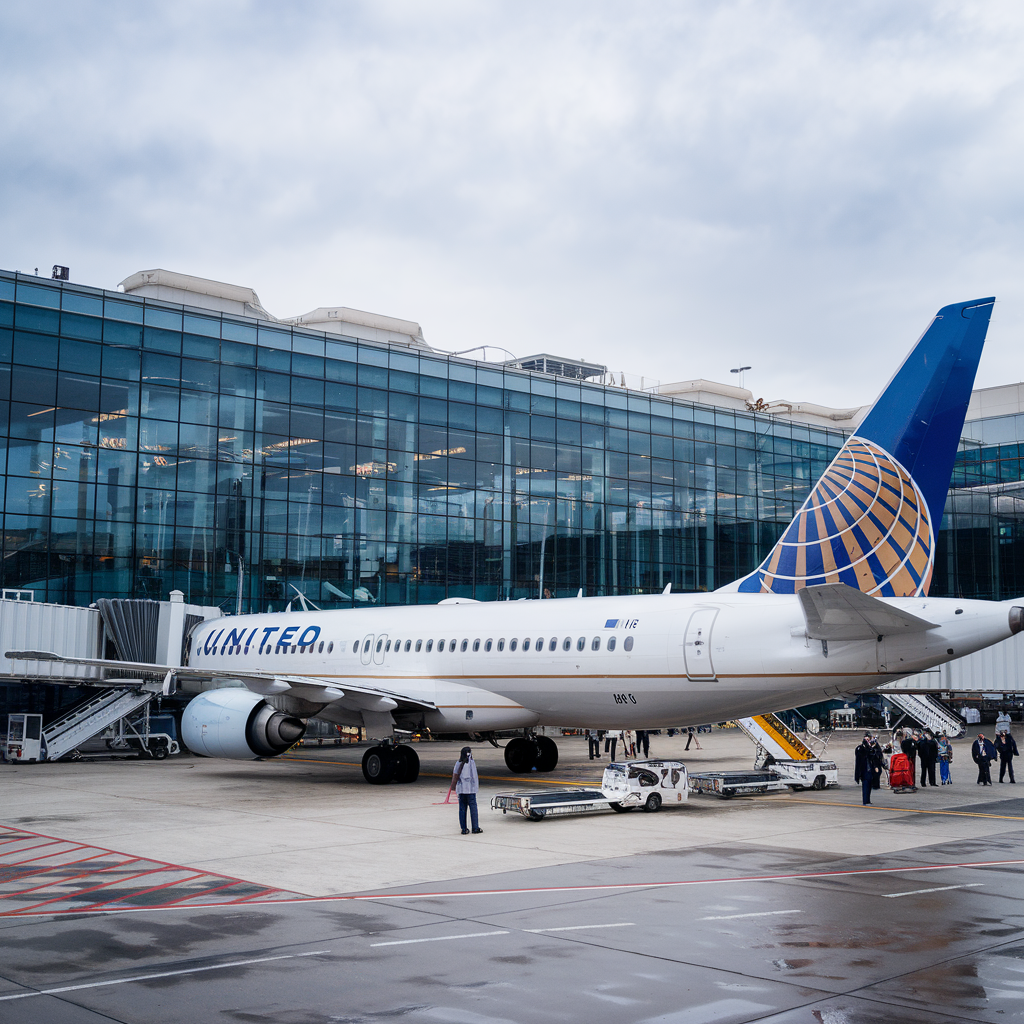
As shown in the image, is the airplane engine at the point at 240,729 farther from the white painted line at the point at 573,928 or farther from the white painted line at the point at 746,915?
the white painted line at the point at 746,915

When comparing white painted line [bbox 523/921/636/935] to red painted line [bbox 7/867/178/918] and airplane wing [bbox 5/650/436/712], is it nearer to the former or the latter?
red painted line [bbox 7/867/178/918]

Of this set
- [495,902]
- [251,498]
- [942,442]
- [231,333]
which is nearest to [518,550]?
[251,498]

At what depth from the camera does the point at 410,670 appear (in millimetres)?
28938

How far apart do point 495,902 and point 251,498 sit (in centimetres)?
3239

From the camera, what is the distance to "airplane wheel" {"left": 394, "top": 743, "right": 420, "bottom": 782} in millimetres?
27500

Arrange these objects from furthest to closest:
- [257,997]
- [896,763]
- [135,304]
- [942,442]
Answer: [135,304], [896,763], [942,442], [257,997]

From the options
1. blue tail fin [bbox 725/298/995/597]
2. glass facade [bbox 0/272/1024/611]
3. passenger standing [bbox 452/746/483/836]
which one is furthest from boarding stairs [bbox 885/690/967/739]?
passenger standing [bbox 452/746/483/836]

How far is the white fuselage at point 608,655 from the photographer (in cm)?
2077

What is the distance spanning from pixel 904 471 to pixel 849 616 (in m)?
3.47

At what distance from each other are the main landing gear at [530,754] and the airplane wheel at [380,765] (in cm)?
431

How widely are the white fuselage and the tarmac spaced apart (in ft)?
8.67

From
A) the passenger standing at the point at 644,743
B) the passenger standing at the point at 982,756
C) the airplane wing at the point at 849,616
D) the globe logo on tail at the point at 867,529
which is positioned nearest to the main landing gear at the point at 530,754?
the passenger standing at the point at 644,743

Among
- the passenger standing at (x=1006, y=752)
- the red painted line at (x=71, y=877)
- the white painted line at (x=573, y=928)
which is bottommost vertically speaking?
the red painted line at (x=71, y=877)

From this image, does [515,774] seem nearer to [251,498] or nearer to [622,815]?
[622,815]
